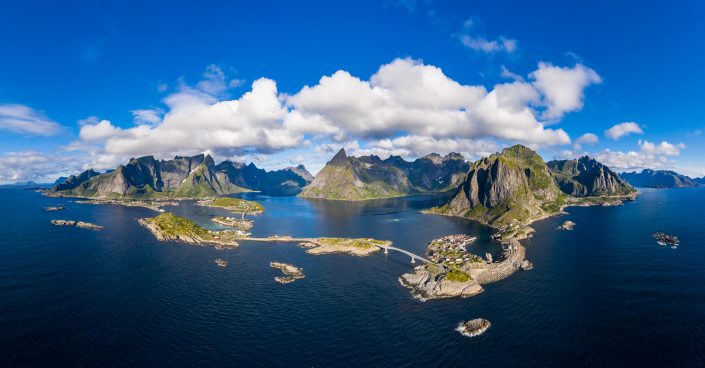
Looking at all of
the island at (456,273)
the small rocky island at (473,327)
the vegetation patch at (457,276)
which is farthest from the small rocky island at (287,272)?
the small rocky island at (473,327)

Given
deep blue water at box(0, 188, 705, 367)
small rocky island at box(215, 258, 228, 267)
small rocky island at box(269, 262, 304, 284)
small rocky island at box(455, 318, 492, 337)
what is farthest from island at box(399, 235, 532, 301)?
small rocky island at box(215, 258, 228, 267)

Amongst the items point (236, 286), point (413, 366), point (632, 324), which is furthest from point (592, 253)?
point (236, 286)

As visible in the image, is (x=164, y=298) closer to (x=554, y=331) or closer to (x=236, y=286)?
(x=236, y=286)

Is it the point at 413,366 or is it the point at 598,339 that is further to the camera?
the point at 598,339

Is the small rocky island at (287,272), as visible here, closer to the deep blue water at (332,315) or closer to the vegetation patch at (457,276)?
the deep blue water at (332,315)

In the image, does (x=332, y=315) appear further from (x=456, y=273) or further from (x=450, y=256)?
(x=450, y=256)

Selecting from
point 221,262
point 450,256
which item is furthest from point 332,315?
point 450,256
